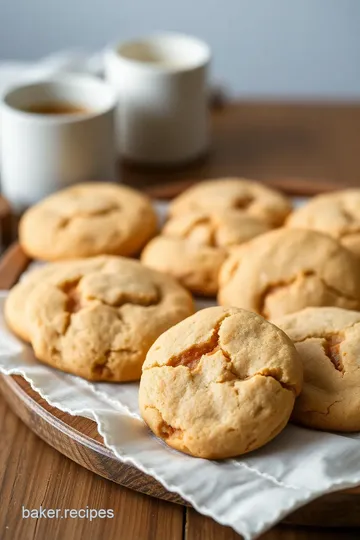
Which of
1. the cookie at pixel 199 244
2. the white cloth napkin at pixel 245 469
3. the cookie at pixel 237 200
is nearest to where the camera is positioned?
the white cloth napkin at pixel 245 469

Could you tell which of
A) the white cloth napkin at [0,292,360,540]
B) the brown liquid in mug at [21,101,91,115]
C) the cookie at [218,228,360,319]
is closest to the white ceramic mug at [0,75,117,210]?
the brown liquid in mug at [21,101,91,115]

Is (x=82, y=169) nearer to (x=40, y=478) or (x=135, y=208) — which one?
(x=135, y=208)

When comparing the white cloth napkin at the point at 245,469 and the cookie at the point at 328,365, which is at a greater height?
the cookie at the point at 328,365

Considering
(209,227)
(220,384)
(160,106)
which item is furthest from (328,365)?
(160,106)

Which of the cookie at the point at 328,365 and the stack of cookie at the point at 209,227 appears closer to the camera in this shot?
the cookie at the point at 328,365

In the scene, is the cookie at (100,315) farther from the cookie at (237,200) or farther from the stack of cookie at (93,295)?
the cookie at (237,200)

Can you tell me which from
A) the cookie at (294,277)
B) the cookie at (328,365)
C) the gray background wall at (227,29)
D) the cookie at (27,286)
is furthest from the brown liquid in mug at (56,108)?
the gray background wall at (227,29)
